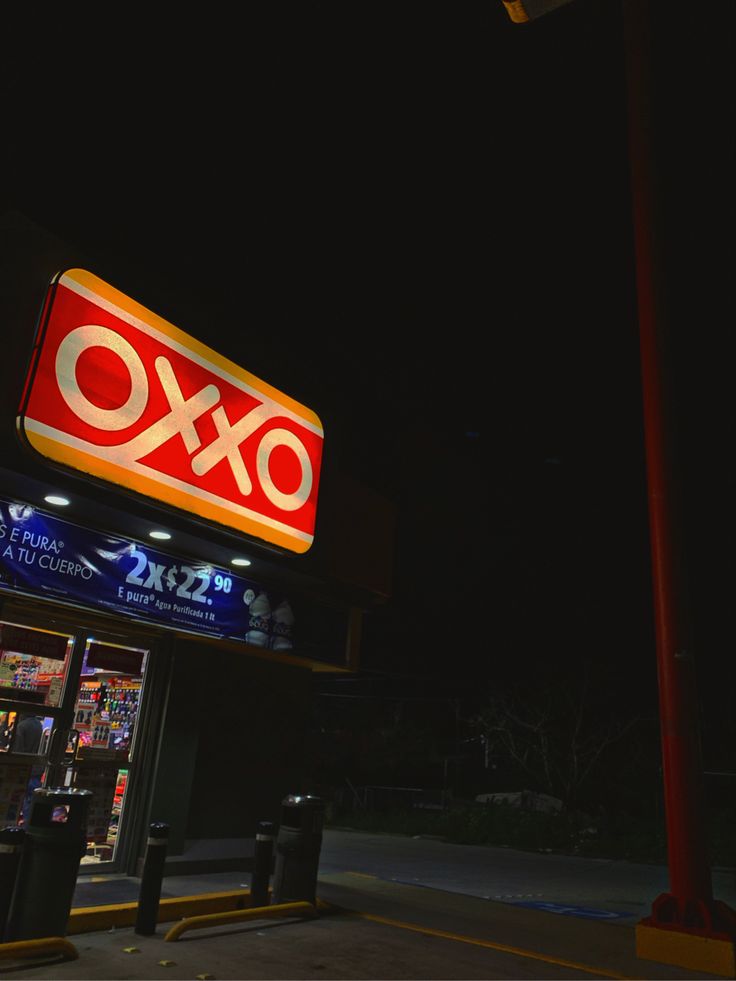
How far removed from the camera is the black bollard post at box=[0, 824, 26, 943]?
5250mm

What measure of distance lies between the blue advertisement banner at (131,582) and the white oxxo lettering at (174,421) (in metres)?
1.07

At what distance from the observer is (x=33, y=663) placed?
782cm

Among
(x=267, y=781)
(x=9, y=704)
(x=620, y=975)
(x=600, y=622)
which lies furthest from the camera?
(x=600, y=622)

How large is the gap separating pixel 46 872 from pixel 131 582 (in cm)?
296

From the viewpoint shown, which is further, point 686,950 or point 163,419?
point 163,419

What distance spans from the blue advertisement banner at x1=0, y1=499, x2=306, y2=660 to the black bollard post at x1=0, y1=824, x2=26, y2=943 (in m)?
2.24

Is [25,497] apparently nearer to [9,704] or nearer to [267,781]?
[9,704]

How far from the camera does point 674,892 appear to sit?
6496 mm

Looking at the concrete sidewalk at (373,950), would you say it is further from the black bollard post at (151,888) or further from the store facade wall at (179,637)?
the store facade wall at (179,637)

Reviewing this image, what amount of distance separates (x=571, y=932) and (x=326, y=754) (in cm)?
2048

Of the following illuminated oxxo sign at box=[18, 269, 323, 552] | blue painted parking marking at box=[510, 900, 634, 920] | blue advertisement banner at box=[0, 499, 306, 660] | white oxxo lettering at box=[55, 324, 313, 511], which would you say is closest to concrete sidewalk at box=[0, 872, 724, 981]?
blue painted parking marking at box=[510, 900, 634, 920]

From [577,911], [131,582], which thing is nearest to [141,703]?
[131,582]

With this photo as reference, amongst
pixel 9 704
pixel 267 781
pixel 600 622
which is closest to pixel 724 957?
pixel 267 781

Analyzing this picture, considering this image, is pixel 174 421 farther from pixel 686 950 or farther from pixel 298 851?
pixel 686 950
